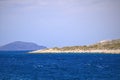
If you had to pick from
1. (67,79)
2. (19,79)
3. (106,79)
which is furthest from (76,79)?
(19,79)

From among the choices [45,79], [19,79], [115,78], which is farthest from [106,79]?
[19,79]

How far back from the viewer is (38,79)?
192ft

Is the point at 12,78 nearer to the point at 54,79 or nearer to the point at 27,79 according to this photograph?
the point at 27,79

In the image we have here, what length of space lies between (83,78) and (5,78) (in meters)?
13.7

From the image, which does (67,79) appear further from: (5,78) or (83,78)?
(5,78)

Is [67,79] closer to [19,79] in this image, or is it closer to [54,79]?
[54,79]

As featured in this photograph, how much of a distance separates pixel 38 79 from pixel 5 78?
5.73 metres

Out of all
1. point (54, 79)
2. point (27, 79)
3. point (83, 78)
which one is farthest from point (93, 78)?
point (27, 79)

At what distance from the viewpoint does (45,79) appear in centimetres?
5831

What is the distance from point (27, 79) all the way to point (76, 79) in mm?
8486

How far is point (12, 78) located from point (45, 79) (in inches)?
227

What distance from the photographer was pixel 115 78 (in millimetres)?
58375

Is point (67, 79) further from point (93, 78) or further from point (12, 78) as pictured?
point (12, 78)

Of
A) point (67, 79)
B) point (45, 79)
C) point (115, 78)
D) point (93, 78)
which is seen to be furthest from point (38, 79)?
point (115, 78)
